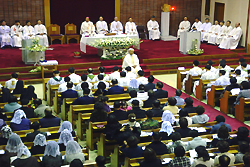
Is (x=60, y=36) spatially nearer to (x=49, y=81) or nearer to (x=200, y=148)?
A: (x=49, y=81)

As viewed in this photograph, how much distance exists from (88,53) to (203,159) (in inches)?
438

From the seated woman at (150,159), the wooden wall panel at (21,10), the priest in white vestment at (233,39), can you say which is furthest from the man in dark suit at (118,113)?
the wooden wall panel at (21,10)

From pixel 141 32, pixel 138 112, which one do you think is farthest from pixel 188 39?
pixel 138 112

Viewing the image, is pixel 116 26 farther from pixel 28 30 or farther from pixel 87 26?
pixel 28 30

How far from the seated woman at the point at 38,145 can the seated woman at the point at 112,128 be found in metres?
1.28

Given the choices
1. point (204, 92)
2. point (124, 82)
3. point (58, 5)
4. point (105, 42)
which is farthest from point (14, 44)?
point (204, 92)

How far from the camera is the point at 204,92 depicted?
10.6 meters

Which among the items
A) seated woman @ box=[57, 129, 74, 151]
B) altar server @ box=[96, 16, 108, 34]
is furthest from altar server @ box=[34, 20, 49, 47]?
seated woman @ box=[57, 129, 74, 151]

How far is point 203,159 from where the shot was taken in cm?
512

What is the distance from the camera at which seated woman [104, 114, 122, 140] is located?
6.54m

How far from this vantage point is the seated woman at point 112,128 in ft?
21.5

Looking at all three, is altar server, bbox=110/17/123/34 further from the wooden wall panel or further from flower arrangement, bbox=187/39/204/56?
flower arrangement, bbox=187/39/204/56

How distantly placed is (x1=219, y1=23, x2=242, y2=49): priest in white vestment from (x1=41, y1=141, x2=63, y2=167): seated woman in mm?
12988

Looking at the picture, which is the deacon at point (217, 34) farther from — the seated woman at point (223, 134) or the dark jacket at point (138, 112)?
the seated woman at point (223, 134)
